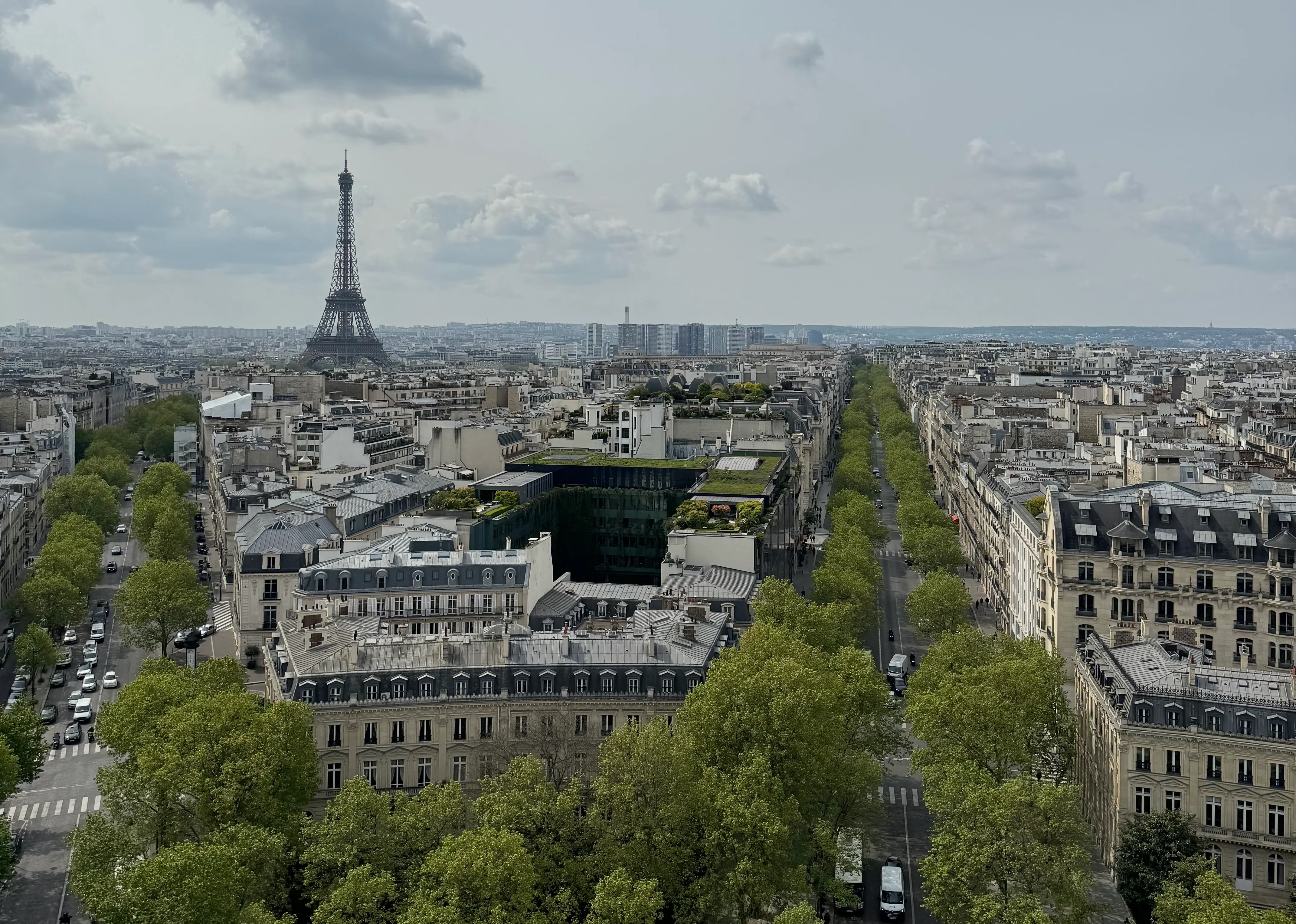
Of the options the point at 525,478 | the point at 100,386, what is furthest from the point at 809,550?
the point at 100,386

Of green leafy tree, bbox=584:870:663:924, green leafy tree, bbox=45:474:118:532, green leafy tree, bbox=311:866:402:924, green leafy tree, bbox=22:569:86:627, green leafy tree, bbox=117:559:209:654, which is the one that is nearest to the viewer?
green leafy tree, bbox=584:870:663:924

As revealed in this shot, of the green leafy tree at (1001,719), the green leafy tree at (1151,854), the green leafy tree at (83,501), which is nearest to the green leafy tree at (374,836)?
the green leafy tree at (1001,719)

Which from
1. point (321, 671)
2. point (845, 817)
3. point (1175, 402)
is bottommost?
point (845, 817)

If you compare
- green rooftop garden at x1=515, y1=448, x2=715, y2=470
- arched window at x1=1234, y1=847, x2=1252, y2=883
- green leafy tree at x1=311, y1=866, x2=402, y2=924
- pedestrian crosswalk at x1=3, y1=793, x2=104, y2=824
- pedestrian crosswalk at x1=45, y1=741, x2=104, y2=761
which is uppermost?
green rooftop garden at x1=515, y1=448, x2=715, y2=470

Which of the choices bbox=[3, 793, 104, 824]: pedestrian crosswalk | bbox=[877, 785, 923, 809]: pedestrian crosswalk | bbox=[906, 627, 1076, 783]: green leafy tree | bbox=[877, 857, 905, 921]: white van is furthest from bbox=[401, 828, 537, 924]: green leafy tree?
bbox=[3, 793, 104, 824]: pedestrian crosswalk

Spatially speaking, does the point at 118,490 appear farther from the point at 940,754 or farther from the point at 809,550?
the point at 940,754

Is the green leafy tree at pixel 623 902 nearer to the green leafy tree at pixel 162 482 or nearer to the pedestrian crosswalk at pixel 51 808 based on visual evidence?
the pedestrian crosswalk at pixel 51 808

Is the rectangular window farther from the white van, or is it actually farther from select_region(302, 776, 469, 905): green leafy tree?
select_region(302, 776, 469, 905): green leafy tree
